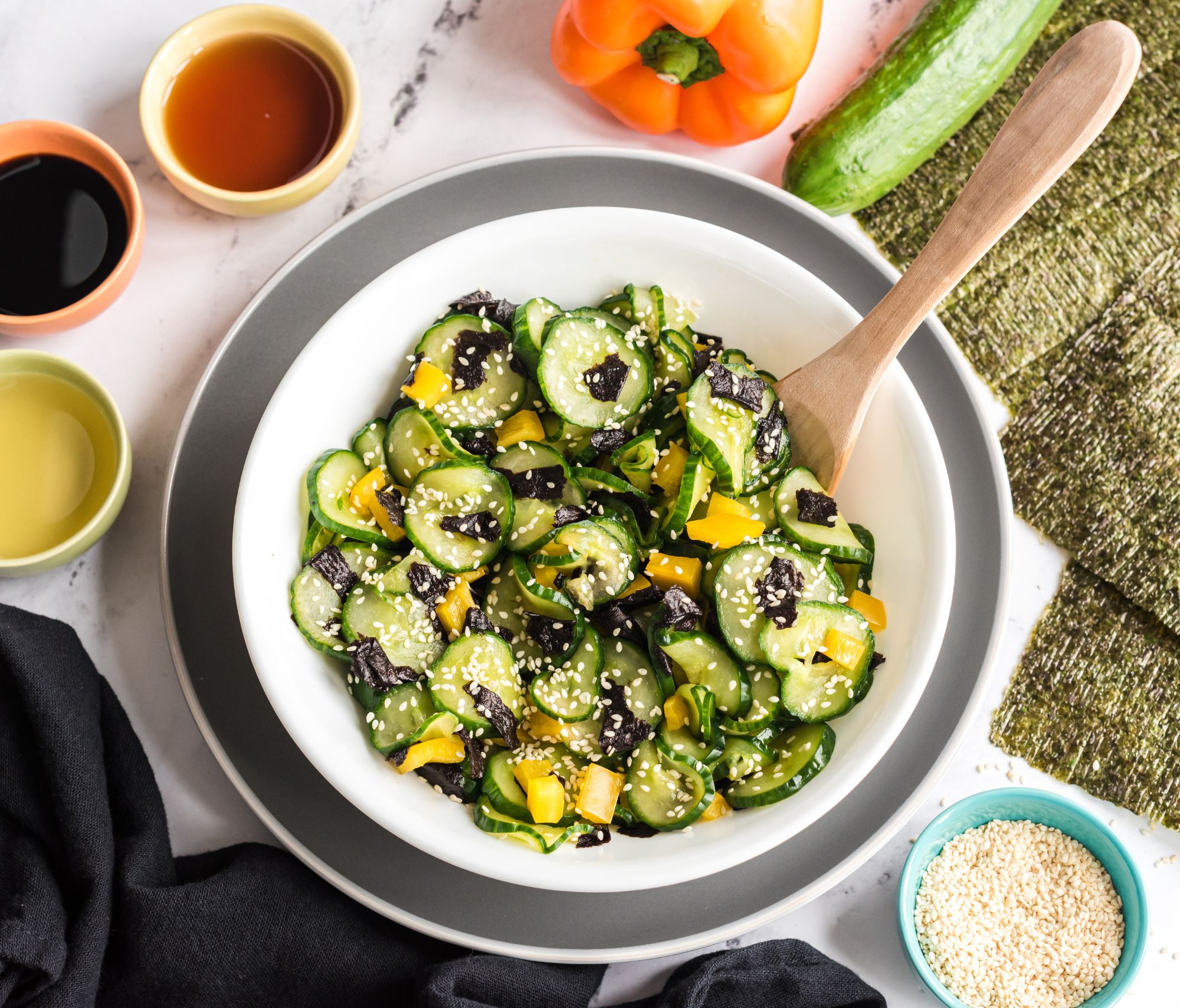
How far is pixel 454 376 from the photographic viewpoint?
6.87 feet

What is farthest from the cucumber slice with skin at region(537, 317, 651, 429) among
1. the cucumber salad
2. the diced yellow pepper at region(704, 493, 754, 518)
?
the diced yellow pepper at region(704, 493, 754, 518)

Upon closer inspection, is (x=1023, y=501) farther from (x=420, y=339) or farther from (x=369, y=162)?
(x=369, y=162)

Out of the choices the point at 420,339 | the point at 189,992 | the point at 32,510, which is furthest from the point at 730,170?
the point at 189,992

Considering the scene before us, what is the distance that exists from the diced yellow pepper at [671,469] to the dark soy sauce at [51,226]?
1.44m

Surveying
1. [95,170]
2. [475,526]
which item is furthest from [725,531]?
[95,170]

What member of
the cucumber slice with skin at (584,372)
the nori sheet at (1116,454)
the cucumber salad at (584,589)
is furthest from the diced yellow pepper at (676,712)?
the nori sheet at (1116,454)

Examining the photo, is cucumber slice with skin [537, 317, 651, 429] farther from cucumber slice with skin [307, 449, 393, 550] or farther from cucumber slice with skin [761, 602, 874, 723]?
cucumber slice with skin [761, 602, 874, 723]

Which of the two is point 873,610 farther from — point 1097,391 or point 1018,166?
point 1097,391

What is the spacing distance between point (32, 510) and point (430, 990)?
4.75 ft

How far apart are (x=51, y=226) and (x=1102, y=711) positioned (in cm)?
286

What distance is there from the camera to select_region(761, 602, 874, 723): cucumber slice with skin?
191cm

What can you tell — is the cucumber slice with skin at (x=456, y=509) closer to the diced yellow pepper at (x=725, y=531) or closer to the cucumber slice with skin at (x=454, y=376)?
the cucumber slice with skin at (x=454, y=376)

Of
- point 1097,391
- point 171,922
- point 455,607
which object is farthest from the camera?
point 1097,391

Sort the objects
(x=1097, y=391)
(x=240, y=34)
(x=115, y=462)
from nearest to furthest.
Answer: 1. (x=115, y=462)
2. (x=240, y=34)
3. (x=1097, y=391)
